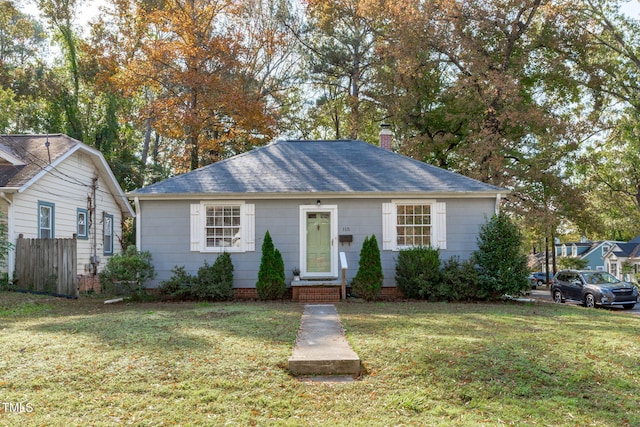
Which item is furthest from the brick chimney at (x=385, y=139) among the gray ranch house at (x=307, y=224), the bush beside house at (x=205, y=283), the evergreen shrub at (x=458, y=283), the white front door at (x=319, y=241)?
the bush beside house at (x=205, y=283)

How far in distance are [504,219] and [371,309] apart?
14.3 feet

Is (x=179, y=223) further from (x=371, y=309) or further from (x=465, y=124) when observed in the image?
(x=465, y=124)

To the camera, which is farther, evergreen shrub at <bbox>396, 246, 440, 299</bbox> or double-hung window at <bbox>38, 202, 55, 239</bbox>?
double-hung window at <bbox>38, 202, 55, 239</bbox>

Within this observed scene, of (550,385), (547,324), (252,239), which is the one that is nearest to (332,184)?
(252,239)

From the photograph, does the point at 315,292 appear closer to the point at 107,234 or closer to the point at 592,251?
the point at 107,234

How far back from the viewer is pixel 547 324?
842 cm

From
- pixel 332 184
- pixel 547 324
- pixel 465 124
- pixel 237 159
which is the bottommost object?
pixel 547 324

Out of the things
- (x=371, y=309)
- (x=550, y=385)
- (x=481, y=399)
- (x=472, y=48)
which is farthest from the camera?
(x=472, y=48)

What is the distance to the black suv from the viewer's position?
52.8 feet

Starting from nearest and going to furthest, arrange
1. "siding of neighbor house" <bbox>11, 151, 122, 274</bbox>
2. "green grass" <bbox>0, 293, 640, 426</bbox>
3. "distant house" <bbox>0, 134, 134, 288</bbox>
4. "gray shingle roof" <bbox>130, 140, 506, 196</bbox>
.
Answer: "green grass" <bbox>0, 293, 640, 426</bbox> → "gray shingle roof" <bbox>130, 140, 506, 196</bbox> → "distant house" <bbox>0, 134, 134, 288</bbox> → "siding of neighbor house" <bbox>11, 151, 122, 274</bbox>

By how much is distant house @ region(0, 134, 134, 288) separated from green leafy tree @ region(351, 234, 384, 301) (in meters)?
8.99

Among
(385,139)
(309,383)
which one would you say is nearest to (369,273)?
(385,139)

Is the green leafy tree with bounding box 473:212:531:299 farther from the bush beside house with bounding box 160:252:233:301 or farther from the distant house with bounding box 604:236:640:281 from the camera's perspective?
the distant house with bounding box 604:236:640:281

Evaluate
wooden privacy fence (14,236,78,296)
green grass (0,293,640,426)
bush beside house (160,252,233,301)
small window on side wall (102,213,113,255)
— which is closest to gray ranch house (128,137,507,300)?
bush beside house (160,252,233,301)
